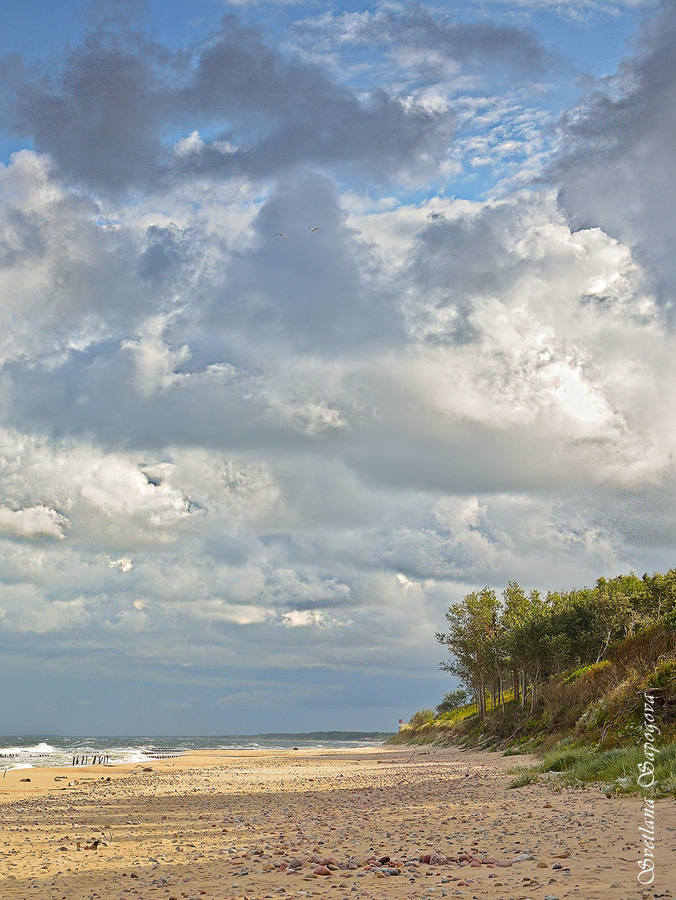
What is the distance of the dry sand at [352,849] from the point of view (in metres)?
8.72

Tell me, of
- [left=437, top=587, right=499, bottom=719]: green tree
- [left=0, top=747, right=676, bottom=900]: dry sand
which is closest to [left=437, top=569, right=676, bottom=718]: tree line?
[left=437, top=587, right=499, bottom=719]: green tree

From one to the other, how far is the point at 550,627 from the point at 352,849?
1624 inches

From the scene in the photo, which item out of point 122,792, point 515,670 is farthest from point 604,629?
point 122,792

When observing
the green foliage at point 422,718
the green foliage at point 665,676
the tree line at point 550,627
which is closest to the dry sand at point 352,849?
the green foliage at point 665,676

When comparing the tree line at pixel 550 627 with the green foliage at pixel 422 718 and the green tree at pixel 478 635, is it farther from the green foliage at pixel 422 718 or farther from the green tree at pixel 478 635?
the green foliage at pixel 422 718

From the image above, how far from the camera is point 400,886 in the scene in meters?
8.96

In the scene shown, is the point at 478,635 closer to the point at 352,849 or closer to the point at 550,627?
the point at 550,627

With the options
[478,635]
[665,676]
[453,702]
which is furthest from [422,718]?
[665,676]

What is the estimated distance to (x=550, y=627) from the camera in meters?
50.3

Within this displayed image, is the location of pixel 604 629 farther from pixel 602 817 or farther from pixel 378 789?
pixel 602 817

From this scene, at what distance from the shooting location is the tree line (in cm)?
4944

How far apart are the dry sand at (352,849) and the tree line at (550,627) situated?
27253 mm

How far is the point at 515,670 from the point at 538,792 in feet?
133

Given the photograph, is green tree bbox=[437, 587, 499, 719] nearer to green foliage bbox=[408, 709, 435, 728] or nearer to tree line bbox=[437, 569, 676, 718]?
tree line bbox=[437, 569, 676, 718]
